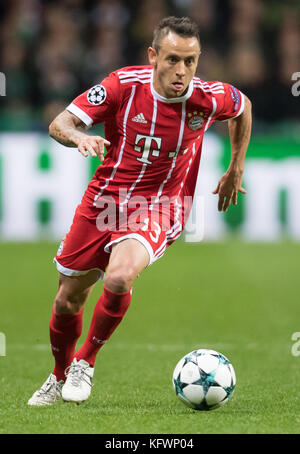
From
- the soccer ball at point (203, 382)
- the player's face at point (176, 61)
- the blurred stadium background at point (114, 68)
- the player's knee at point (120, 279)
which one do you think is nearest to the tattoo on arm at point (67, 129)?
the player's face at point (176, 61)

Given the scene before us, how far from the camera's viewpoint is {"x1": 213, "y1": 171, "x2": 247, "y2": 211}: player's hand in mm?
5469

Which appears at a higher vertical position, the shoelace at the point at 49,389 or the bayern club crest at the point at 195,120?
the bayern club crest at the point at 195,120

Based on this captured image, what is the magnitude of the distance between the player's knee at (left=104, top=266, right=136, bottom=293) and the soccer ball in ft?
1.80

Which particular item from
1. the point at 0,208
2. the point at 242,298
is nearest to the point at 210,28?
the point at 0,208

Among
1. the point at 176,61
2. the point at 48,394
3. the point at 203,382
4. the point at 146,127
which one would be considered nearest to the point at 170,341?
the point at 48,394

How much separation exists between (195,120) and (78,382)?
5.35ft

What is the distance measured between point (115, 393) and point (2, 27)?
12.3 m

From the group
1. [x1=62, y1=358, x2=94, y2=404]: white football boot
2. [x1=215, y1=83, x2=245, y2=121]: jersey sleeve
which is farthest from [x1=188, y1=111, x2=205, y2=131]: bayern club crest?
[x1=62, y1=358, x2=94, y2=404]: white football boot

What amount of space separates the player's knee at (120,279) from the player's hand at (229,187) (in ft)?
3.80

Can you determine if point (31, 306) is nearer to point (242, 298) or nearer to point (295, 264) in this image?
point (242, 298)

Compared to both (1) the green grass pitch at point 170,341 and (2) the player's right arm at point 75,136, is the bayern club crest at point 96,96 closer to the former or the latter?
(2) the player's right arm at point 75,136

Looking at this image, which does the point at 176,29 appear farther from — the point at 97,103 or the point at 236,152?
the point at 236,152

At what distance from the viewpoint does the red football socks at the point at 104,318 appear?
467 centimetres

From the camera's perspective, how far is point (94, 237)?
4.96 metres
